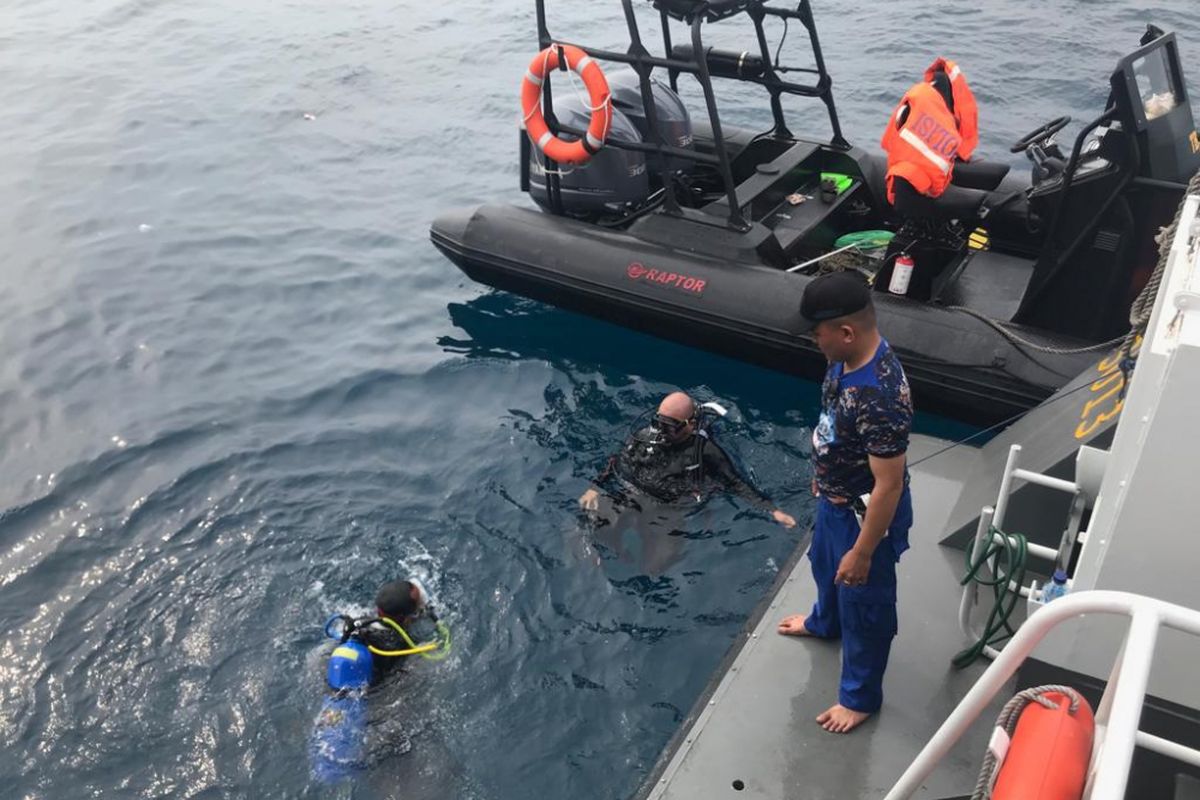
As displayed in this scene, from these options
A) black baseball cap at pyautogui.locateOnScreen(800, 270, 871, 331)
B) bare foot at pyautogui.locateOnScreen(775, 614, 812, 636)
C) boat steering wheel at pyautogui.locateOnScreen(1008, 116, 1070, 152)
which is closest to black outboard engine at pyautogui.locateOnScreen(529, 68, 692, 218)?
boat steering wheel at pyautogui.locateOnScreen(1008, 116, 1070, 152)

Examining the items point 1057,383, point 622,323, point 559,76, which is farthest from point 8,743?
point 559,76

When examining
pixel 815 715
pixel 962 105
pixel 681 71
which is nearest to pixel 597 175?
pixel 681 71

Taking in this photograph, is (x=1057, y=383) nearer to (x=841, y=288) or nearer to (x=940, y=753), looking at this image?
(x=841, y=288)

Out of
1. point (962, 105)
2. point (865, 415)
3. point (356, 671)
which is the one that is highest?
point (962, 105)

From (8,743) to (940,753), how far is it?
4.17 metres

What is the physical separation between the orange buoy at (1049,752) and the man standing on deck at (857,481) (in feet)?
3.72

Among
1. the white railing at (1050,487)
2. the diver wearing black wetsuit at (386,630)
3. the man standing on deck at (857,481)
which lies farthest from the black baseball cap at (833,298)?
the diver wearing black wetsuit at (386,630)

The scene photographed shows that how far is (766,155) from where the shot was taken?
7926 millimetres

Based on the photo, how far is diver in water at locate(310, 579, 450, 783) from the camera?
410 centimetres

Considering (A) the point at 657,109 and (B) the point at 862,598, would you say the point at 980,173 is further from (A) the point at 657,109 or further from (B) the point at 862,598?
(B) the point at 862,598

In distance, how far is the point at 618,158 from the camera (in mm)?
7184

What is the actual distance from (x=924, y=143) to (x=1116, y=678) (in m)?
4.74

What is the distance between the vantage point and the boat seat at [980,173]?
23.3ft

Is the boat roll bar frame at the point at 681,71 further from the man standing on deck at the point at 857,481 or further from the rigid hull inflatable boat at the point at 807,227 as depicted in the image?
the man standing on deck at the point at 857,481
